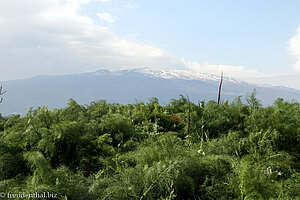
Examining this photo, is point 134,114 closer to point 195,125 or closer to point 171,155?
point 195,125

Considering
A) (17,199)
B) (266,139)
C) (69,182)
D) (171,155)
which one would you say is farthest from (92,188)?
(266,139)

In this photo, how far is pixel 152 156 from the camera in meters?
3.21

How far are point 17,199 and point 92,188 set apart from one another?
797mm

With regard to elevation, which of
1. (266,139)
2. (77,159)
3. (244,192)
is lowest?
(77,159)

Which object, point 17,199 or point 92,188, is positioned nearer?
point 17,199

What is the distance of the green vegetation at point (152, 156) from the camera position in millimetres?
2625

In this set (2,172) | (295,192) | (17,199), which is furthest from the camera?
(2,172)

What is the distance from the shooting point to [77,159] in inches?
153

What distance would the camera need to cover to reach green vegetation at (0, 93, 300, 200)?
2625 millimetres

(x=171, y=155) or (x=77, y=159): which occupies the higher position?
(x=171, y=155)

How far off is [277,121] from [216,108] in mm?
1482

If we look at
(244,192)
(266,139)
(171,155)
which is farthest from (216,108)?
(244,192)

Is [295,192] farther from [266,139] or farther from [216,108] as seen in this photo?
[216,108]

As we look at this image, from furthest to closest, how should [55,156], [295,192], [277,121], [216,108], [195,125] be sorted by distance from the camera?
1. [216,108]
2. [195,125]
3. [277,121]
4. [55,156]
5. [295,192]
